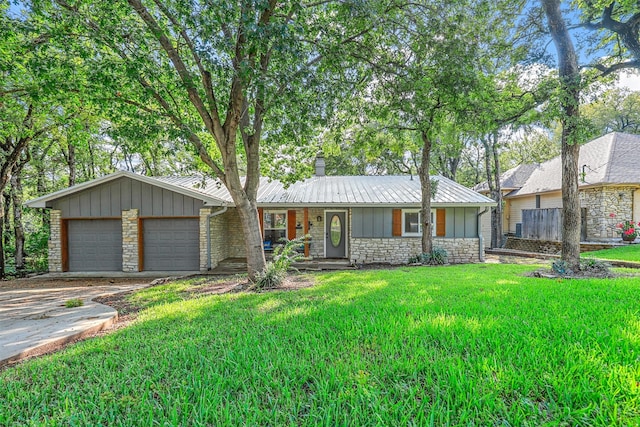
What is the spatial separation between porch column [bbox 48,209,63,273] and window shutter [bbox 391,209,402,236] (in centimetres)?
1167

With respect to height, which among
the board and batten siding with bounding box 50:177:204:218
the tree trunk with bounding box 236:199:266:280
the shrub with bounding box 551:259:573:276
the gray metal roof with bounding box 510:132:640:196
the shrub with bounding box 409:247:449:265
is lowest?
the shrub with bounding box 409:247:449:265

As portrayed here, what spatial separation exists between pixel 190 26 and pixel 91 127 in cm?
691

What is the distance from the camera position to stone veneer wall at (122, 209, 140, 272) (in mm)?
9828

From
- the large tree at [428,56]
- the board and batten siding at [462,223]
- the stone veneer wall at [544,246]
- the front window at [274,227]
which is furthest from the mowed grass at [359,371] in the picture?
the stone veneer wall at [544,246]

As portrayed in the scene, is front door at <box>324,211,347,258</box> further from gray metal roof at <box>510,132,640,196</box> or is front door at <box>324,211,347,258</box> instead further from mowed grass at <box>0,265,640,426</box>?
gray metal roof at <box>510,132,640,196</box>

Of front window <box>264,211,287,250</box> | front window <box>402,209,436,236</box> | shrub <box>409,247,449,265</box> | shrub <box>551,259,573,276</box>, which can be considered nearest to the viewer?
shrub <box>551,259,573,276</box>

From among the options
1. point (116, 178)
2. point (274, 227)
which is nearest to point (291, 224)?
point (274, 227)

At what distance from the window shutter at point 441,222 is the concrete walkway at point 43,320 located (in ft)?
33.2

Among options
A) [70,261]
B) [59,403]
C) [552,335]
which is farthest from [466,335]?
[70,261]

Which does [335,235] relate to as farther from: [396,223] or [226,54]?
[226,54]

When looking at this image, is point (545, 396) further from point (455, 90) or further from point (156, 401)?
point (455, 90)

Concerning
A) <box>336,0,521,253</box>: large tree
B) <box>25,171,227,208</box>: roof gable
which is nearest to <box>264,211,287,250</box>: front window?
<box>25,171,227,208</box>: roof gable

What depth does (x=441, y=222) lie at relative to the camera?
11016 millimetres

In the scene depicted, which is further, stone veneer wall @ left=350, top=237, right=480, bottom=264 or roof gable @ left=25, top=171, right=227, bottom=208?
stone veneer wall @ left=350, top=237, right=480, bottom=264
